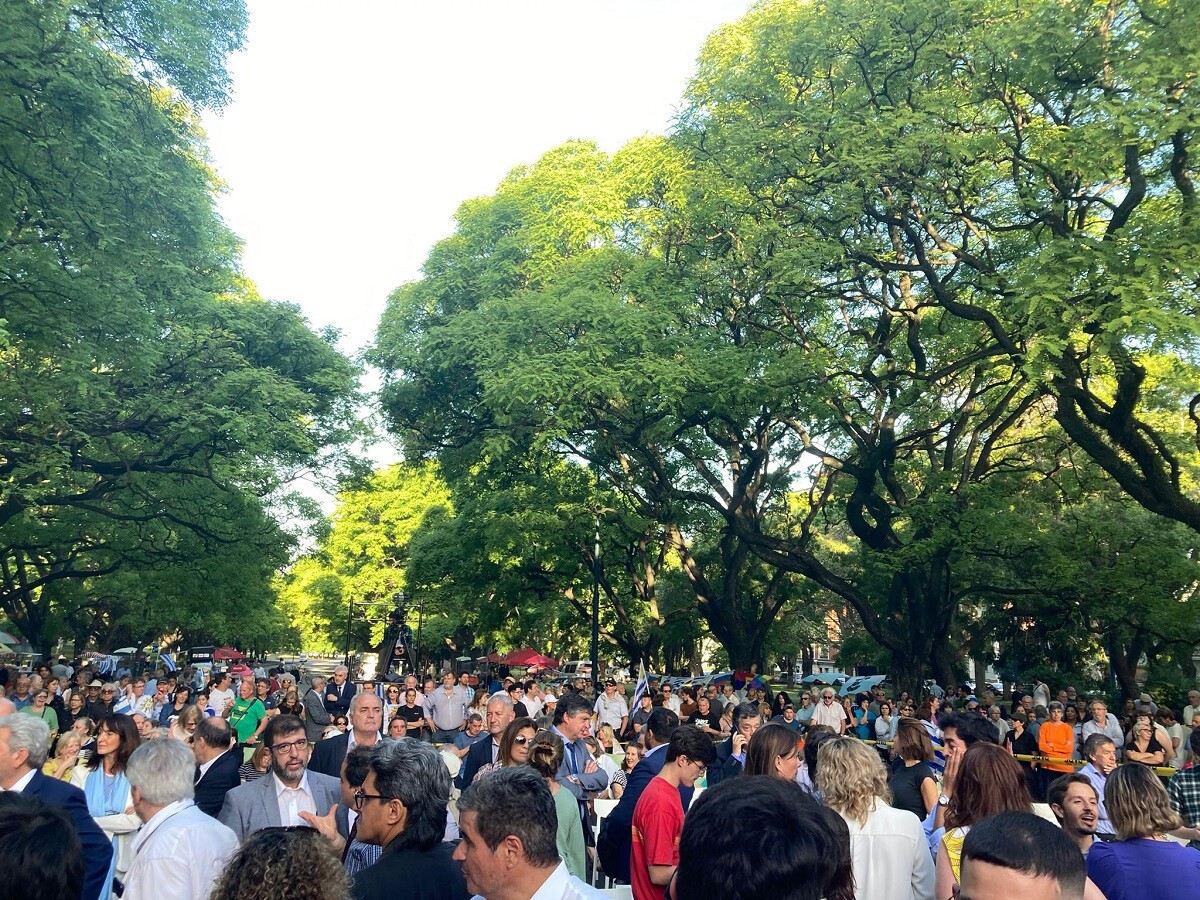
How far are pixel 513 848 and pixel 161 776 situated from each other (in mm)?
1825

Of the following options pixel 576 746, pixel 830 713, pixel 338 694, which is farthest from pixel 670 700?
pixel 576 746

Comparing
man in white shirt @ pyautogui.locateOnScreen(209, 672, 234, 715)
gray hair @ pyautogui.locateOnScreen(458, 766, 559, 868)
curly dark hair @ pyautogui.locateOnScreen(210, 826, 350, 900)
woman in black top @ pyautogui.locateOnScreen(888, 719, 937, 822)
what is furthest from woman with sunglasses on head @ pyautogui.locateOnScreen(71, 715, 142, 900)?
man in white shirt @ pyautogui.locateOnScreen(209, 672, 234, 715)

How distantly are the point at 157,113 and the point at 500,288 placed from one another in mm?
12127

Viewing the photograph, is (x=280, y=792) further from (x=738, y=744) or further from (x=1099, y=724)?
(x=1099, y=724)

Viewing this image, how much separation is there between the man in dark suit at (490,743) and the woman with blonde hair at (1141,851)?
15.4 ft

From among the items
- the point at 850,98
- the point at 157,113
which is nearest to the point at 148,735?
the point at 157,113

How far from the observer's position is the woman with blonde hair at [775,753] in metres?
5.39

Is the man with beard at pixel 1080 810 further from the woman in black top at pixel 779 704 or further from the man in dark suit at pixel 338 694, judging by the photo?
the woman in black top at pixel 779 704

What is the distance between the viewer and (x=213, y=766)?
20.2ft

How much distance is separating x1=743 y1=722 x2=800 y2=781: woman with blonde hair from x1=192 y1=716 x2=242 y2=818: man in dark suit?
3.14 meters

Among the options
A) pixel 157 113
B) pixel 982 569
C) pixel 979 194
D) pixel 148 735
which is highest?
pixel 157 113

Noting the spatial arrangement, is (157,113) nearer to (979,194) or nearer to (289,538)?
(289,538)

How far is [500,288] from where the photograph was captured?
29.2 meters

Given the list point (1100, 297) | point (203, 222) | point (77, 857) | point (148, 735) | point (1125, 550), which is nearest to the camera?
point (77, 857)
